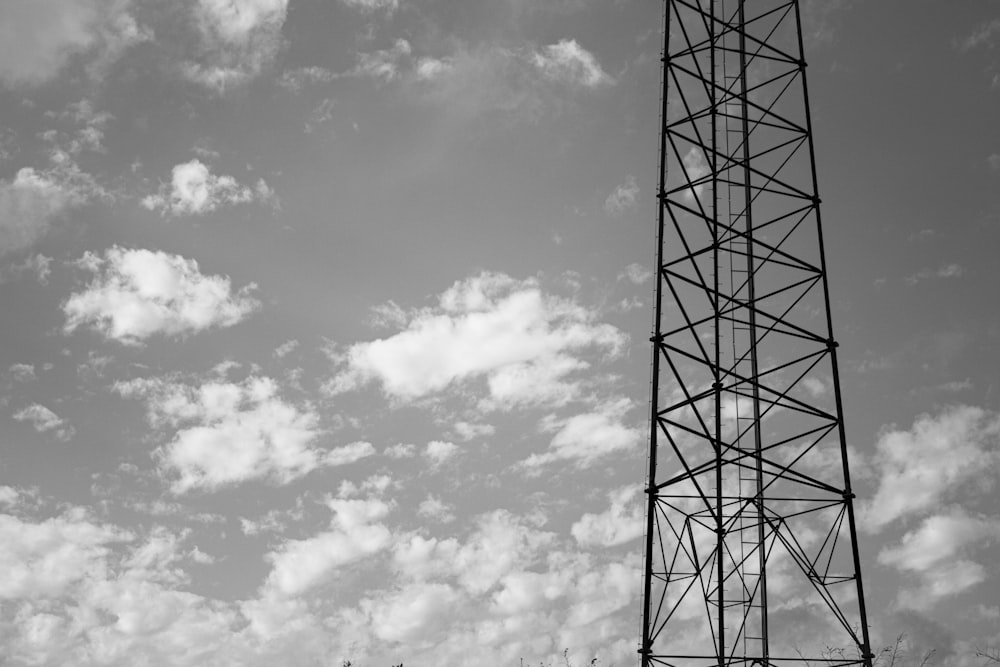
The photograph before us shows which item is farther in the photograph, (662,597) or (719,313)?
(719,313)

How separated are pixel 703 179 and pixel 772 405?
644 centimetres

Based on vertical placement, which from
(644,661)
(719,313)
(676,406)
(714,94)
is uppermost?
(714,94)

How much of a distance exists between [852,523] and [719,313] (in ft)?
20.4

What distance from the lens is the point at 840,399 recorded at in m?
29.3

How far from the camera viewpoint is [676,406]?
91.9ft

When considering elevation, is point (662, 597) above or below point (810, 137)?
below

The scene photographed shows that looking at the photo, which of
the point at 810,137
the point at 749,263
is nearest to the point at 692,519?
the point at 749,263

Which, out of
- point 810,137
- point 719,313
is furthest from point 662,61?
point 719,313

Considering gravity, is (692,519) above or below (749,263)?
below

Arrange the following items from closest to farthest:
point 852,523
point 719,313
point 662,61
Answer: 1. point 852,523
2. point 719,313
3. point 662,61

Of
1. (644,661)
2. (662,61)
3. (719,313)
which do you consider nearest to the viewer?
(644,661)

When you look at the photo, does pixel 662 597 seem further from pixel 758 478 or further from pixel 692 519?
pixel 758 478

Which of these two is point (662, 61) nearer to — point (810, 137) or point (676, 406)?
point (810, 137)

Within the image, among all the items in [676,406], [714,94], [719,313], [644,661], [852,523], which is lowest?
[644,661]
